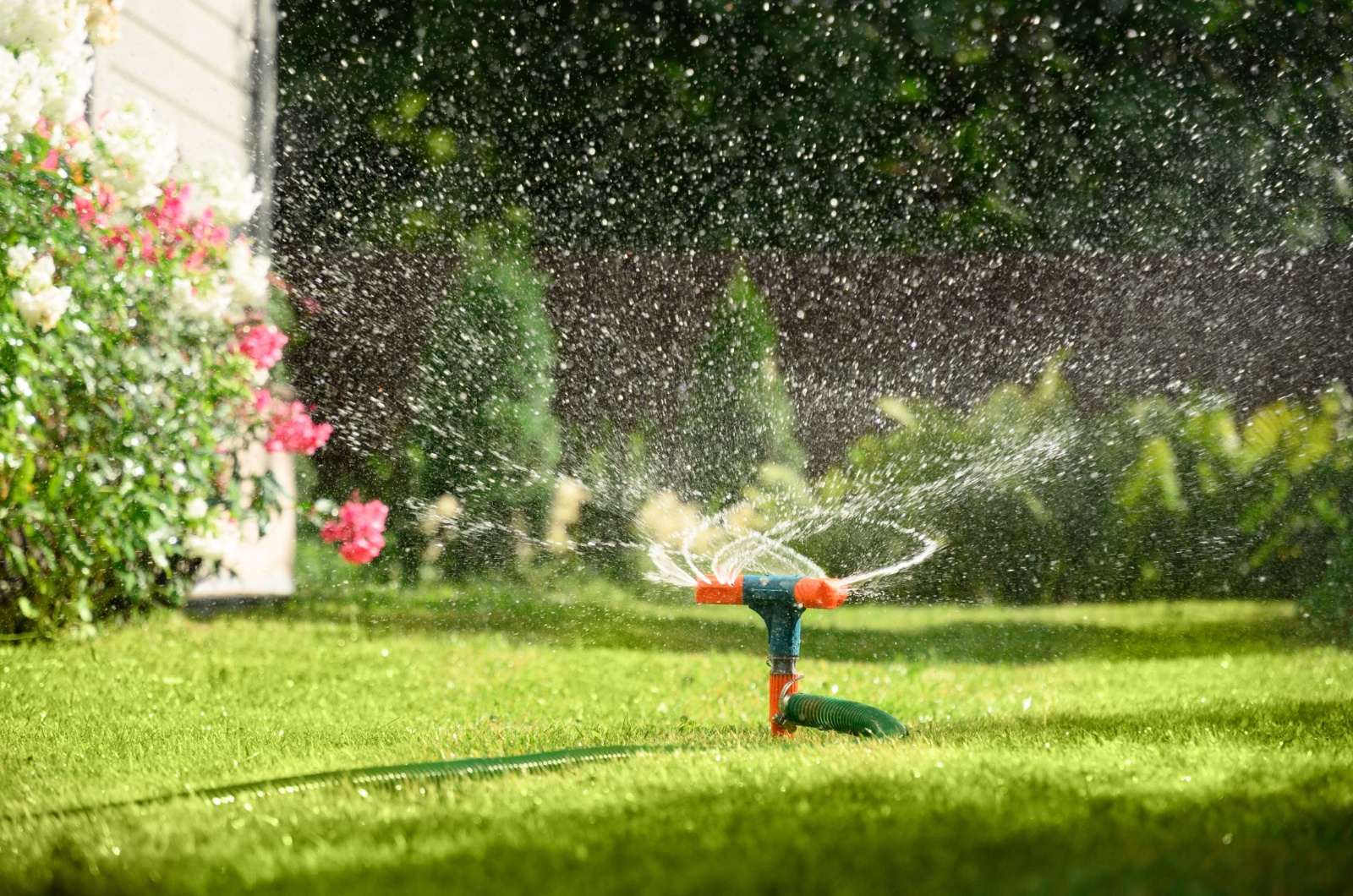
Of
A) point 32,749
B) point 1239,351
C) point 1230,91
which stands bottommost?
point 32,749

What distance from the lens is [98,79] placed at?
423 cm

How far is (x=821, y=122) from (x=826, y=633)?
10.6 feet

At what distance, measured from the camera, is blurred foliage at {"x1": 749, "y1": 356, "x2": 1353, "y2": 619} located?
5.49m

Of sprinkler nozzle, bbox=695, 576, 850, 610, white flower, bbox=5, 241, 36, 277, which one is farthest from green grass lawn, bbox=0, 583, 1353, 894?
white flower, bbox=5, 241, 36, 277

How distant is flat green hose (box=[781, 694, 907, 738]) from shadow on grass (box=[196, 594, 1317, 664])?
203 cm

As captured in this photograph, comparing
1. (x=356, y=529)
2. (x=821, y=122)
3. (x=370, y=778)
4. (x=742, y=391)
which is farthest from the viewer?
(x=821, y=122)

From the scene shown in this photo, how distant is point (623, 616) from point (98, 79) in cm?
306

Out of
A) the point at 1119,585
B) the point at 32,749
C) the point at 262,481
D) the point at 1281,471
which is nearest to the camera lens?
the point at 32,749

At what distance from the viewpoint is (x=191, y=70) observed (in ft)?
16.7

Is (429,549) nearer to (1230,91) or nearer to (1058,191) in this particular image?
(1058,191)

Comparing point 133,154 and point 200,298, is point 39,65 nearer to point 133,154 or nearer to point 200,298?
point 133,154

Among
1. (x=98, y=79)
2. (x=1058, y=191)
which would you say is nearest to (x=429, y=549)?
(x=98, y=79)

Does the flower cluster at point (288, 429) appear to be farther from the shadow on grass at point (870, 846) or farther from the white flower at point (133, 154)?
the shadow on grass at point (870, 846)

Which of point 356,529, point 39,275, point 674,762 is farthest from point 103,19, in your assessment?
point 674,762
